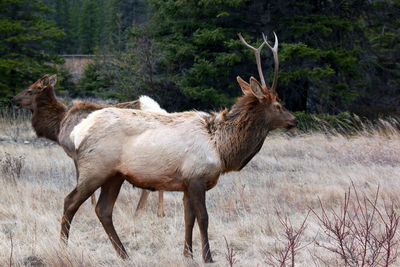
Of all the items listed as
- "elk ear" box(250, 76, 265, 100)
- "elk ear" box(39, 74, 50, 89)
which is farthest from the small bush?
"elk ear" box(250, 76, 265, 100)

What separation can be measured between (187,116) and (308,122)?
9421 mm

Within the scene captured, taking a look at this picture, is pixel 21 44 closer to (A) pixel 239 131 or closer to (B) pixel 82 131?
(B) pixel 82 131

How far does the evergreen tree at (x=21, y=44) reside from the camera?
17.1m

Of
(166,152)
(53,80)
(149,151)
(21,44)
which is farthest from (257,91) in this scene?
(21,44)

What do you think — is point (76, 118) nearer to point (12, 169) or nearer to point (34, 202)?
point (34, 202)

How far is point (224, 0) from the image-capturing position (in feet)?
44.1

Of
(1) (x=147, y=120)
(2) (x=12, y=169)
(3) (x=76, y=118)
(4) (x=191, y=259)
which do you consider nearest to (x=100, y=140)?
(1) (x=147, y=120)

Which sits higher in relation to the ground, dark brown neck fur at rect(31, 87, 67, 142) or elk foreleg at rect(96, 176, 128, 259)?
dark brown neck fur at rect(31, 87, 67, 142)

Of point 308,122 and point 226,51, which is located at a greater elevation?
point 226,51

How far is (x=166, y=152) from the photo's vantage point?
176 inches

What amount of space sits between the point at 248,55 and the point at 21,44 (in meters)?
10.4

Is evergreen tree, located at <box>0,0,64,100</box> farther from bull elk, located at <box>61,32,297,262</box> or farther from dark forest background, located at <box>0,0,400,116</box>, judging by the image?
bull elk, located at <box>61,32,297,262</box>

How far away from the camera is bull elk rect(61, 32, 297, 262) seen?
4445 millimetres

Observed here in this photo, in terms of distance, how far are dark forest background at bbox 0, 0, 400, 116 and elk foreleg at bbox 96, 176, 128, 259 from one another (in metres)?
8.82
